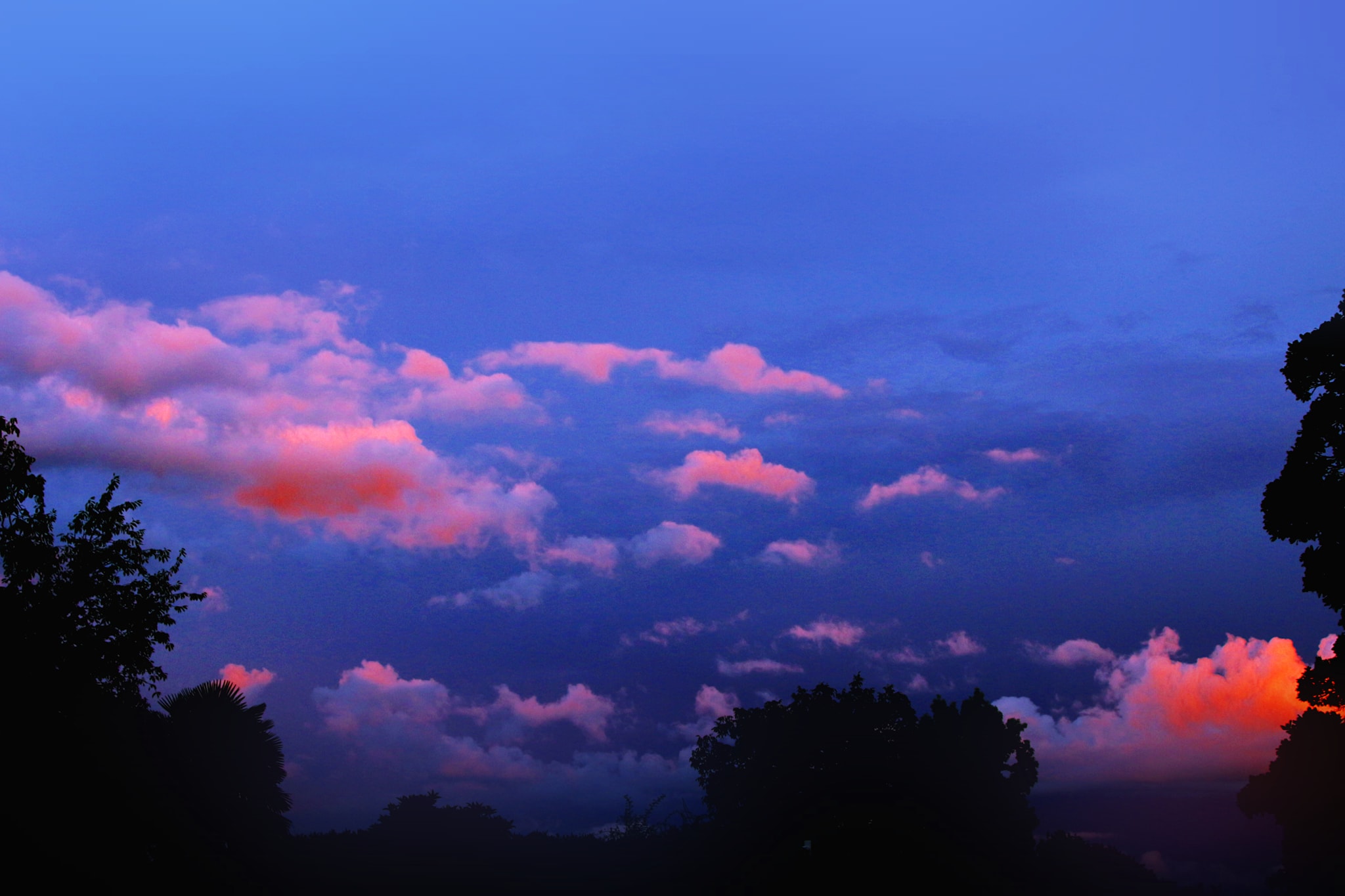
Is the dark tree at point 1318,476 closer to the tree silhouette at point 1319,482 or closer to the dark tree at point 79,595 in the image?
the tree silhouette at point 1319,482

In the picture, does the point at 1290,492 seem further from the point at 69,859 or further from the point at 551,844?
the point at 551,844

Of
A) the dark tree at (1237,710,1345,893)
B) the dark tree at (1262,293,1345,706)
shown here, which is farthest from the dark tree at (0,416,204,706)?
the dark tree at (1237,710,1345,893)

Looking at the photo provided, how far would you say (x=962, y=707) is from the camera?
72.0 meters

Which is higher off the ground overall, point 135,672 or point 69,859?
point 135,672

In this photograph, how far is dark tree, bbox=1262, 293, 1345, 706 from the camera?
22734 millimetres

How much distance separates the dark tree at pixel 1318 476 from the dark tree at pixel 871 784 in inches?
1333

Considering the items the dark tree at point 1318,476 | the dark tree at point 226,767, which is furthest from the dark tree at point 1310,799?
the dark tree at point 226,767

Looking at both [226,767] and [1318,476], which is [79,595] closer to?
[226,767]

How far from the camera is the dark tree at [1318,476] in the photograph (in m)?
22.7

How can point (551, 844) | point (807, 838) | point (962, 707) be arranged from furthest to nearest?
point (962, 707) → point (551, 844) → point (807, 838)

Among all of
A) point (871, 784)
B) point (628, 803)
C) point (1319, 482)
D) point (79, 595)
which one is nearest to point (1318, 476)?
point (1319, 482)

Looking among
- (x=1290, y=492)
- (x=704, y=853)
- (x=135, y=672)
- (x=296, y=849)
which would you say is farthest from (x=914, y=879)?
(x=135, y=672)

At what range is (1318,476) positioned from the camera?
75.7ft

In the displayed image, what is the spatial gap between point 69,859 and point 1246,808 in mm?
59463
